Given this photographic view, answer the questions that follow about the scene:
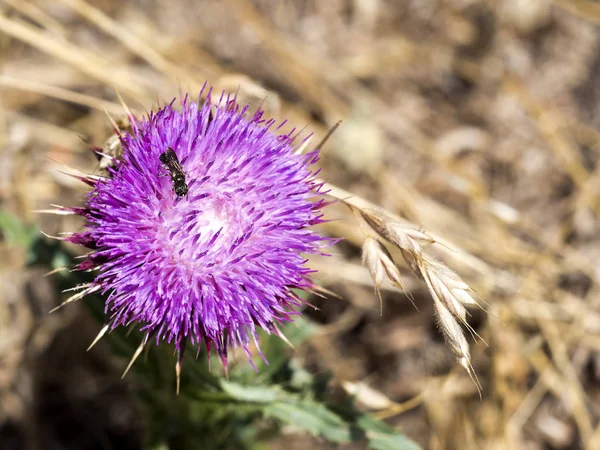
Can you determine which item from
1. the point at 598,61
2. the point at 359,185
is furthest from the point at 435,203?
the point at 598,61

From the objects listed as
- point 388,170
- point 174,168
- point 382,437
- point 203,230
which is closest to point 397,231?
point 203,230

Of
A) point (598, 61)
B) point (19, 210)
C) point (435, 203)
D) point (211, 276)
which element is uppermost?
point (598, 61)

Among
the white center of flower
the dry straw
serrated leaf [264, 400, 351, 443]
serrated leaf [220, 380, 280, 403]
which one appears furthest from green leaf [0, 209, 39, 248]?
the dry straw

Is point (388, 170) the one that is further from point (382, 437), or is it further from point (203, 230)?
point (203, 230)

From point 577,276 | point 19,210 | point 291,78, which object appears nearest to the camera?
point 19,210

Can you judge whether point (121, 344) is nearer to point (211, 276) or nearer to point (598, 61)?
point (211, 276)

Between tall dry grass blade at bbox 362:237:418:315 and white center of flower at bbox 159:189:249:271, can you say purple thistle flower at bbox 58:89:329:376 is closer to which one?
white center of flower at bbox 159:189:249:271
